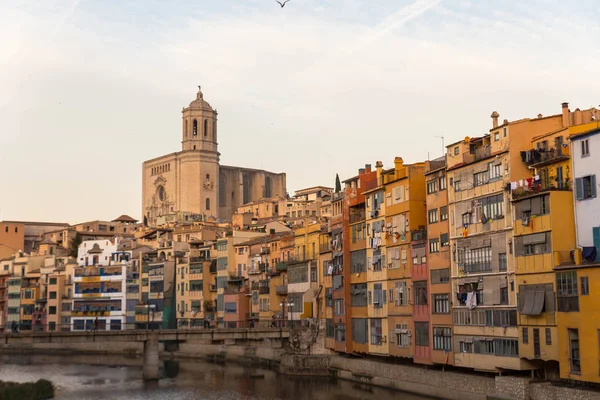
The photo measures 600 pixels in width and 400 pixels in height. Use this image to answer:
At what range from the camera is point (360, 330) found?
6638 centimetres

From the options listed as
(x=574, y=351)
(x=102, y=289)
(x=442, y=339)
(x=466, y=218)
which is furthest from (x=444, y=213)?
(x=102, y=289)

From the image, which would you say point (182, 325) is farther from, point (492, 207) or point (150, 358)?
point (492, 207)

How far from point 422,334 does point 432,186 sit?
9.21 metres

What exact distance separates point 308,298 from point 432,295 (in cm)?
2459

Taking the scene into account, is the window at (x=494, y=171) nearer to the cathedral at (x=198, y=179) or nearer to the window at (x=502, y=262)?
the window at (x=502, y=262)

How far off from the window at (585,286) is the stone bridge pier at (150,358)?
4086 cm

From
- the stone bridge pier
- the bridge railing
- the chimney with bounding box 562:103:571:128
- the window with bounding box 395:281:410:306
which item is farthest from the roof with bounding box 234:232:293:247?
the chimney with bounding box 562:103:571:128

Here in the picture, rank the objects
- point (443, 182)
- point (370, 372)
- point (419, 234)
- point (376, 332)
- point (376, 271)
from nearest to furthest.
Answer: point (443, 182), point (419, 234), point (370, 372), point (376, 332), point (376, 271)

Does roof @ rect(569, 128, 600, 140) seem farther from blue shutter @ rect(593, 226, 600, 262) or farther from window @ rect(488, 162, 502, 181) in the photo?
window @ rect(488, 162, 502, 181)

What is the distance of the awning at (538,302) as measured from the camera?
45688mm

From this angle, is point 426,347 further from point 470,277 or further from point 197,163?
point 197,163

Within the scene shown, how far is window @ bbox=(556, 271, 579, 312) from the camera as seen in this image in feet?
142

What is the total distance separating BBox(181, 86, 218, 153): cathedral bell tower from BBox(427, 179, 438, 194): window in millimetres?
131662

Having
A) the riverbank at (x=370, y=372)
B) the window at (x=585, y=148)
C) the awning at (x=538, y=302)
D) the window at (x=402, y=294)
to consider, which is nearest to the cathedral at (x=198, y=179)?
the riverbank at (x=370, y=372)
